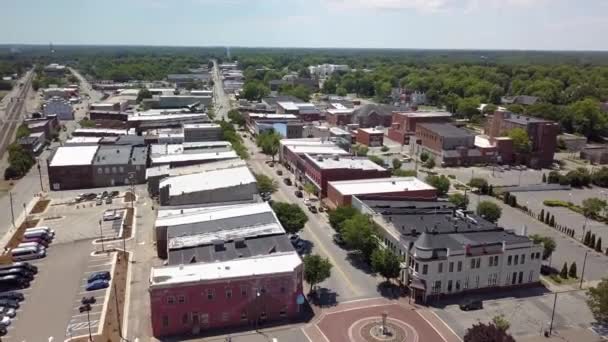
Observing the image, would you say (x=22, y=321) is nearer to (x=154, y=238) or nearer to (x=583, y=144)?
(x=154, y=238)

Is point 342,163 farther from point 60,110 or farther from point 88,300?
point 60,110

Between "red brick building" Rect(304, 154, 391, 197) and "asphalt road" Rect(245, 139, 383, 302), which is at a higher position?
"red brick building" Rect(304, 154, 391, 197)

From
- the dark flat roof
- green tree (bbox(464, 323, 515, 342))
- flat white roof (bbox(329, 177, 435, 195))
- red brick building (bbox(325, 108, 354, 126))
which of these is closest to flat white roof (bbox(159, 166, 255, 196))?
flat white roof (bbox(329, 177, 435, 195))

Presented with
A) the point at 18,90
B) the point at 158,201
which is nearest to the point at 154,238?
the point at 158,201

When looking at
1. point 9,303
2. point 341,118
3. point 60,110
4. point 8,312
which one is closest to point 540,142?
point 341,118

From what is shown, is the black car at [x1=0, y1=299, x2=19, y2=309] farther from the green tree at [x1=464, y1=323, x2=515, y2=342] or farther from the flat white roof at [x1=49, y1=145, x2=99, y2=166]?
the flat white roof at [x1=49, y1=145, x2=99, y2=166]
